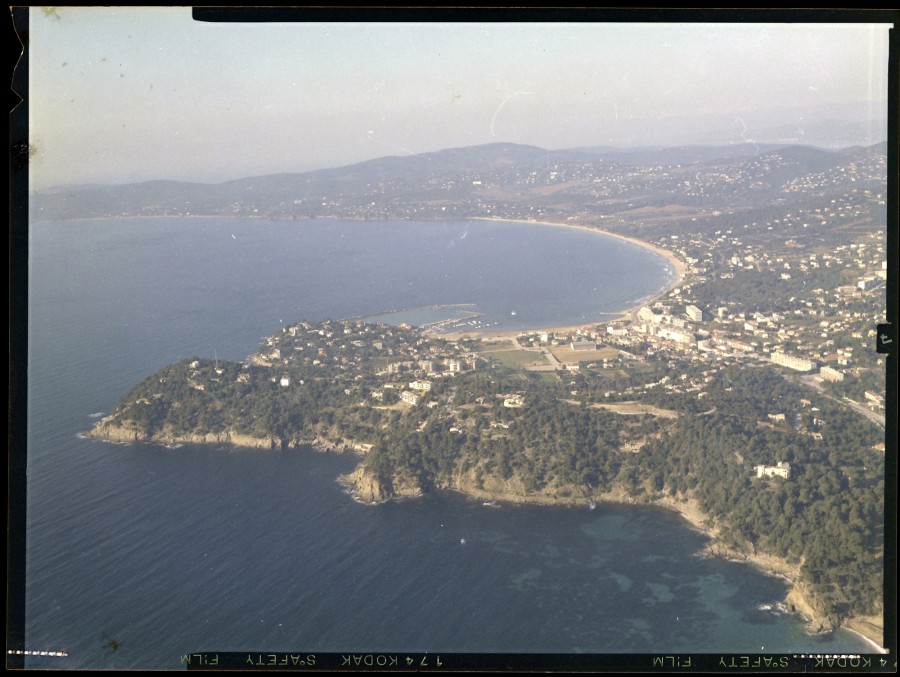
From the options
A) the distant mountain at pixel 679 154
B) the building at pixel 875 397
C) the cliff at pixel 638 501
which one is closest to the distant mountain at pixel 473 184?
the distant mountain at pixel 679 154

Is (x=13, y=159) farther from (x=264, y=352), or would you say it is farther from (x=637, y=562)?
(x=637, y=562)

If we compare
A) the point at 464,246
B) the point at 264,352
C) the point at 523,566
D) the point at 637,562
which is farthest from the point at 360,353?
the point at 637,562

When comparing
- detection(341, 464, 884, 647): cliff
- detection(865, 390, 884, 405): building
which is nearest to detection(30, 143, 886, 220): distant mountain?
detection(865, 390, 884, 405): building

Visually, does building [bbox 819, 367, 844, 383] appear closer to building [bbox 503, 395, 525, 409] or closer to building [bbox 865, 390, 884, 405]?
building [bbox 865, 390, 884, 405]

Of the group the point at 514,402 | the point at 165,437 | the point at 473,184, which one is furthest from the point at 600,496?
the point at 165,437

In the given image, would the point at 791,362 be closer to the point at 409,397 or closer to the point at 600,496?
the point at 600,496

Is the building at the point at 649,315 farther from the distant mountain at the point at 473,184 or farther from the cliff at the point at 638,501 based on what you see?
the cliff at the point at 638,501
